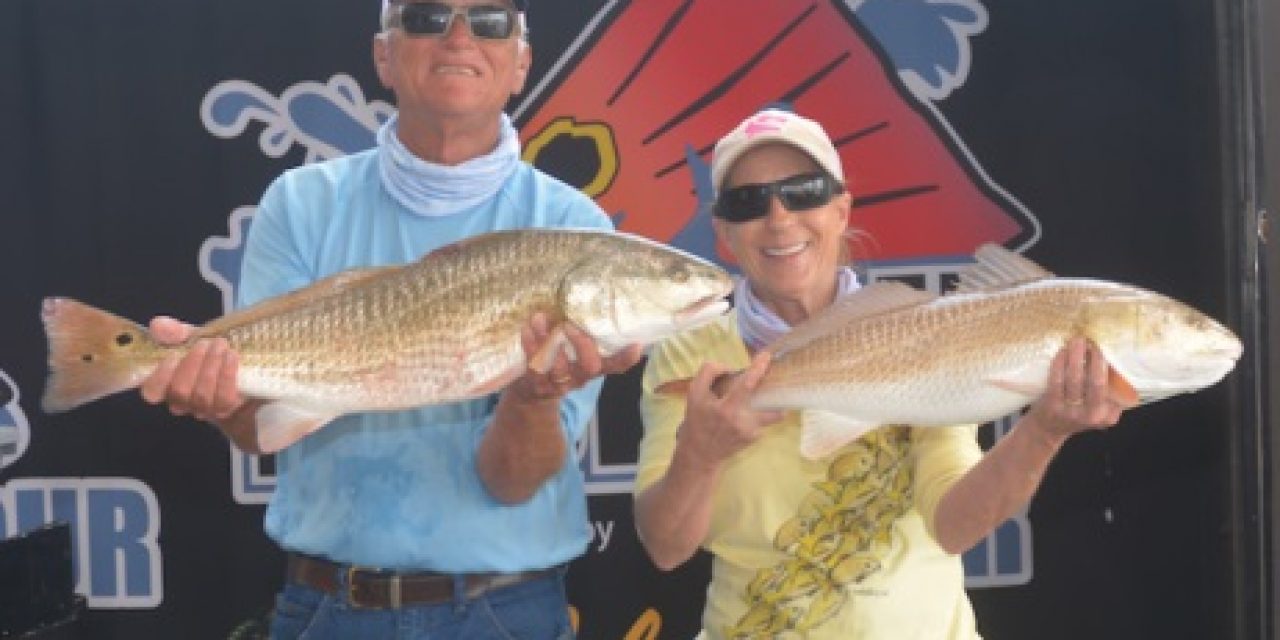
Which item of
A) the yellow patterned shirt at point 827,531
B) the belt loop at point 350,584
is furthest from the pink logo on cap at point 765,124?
the belt loop at point 350,584

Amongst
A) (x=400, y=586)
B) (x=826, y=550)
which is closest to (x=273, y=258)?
(x=400, y=586)

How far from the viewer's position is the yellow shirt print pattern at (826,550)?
2.45 m

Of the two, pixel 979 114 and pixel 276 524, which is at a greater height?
pixel 979 114

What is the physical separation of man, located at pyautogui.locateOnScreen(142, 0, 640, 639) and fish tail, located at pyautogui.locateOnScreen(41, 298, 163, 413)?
19 cm

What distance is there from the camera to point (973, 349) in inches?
93.7

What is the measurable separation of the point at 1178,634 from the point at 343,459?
2.41 meters

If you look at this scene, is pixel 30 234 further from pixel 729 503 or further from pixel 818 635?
pixel 818 635

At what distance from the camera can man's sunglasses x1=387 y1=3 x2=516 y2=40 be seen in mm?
2598

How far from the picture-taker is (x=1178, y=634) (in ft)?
12.2

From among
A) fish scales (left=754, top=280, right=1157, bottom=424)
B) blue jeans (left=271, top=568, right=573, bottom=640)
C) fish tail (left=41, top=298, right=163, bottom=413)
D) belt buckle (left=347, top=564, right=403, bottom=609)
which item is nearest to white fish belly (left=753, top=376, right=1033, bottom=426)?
fish scales (left=754, top=280, right=1157, bottom=424)

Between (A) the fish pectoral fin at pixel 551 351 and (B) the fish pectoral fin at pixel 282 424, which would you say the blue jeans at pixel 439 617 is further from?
(A) the fish pectoral fin at pixel 551 351

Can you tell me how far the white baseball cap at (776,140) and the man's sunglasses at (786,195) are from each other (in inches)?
1.9

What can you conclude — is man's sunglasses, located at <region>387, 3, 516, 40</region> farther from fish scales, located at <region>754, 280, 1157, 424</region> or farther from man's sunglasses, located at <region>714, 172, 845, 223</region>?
fish scales, located at <region>754, 280, 1157, 424</region>

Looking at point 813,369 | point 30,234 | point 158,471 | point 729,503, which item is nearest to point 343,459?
point 729,503
